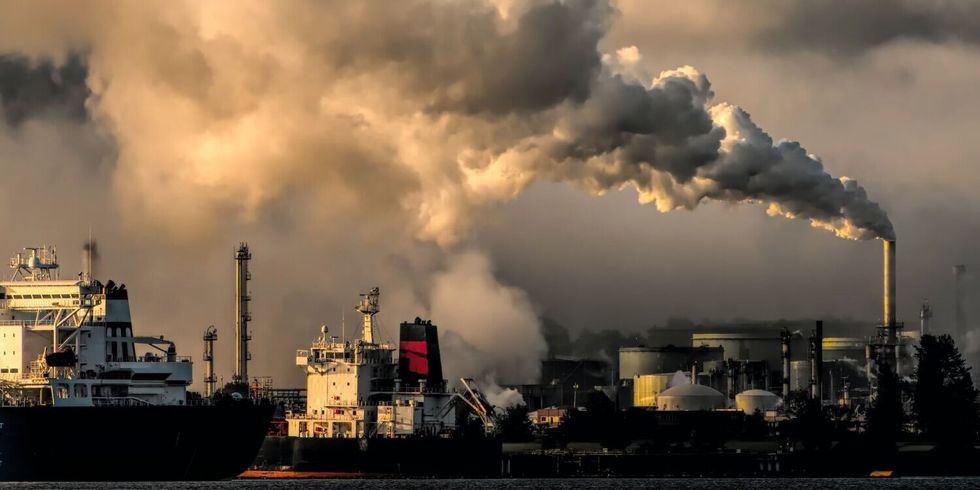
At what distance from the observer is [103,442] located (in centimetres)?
14325

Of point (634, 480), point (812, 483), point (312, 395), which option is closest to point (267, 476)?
point (312, 395)

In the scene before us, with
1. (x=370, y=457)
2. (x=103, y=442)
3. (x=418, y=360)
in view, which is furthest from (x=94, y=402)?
(x=418, y=360)

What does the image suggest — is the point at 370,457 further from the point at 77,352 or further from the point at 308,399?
the point at 77,352

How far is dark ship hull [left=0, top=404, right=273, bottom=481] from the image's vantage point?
5600 inches

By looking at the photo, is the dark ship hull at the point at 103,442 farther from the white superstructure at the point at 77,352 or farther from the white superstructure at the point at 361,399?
the white superstructure at the point at 361,399

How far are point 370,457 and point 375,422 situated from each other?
7.34 m

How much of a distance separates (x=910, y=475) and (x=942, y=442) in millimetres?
8862

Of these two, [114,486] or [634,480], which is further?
[634,480]

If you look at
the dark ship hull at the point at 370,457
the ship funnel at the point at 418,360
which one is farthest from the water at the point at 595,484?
the ship funnel at the point at 418,360

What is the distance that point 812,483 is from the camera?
173 metres

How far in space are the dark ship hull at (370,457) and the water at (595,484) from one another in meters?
4.65

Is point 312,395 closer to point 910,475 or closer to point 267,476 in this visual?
point 267,476

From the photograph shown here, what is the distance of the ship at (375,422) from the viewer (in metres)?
183

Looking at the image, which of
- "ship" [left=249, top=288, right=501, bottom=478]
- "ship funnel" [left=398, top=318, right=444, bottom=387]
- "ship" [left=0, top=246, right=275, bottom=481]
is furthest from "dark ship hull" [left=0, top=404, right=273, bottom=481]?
"ship funnel" [left=398, top=318, right=444, bottom=387]
